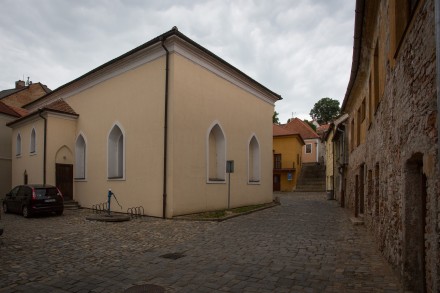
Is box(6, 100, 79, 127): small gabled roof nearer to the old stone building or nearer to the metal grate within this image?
the metal grate

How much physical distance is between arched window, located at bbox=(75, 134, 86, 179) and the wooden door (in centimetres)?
44

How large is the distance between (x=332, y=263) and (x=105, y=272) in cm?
466

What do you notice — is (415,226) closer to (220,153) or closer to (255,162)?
(220,153)

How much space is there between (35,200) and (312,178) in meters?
34.3

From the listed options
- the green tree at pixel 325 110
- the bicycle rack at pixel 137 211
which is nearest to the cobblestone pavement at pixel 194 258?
the bicycle rack at pixel 137 211

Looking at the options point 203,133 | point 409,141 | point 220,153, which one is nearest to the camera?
point 409,141

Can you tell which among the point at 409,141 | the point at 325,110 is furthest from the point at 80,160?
the point at 325,110

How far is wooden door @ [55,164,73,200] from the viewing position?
19062mm

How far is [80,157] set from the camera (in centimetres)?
2003

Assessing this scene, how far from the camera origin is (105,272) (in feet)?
21.3

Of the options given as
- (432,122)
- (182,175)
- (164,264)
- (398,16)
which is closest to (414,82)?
(432,122)

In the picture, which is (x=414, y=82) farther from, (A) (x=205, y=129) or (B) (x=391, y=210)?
(A) (x=205, y=129)

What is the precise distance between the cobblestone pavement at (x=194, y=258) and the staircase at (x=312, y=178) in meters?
28.4

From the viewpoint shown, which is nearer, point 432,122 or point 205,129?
point 432,122
